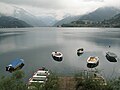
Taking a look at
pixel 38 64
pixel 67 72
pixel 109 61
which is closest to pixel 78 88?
pixel 67 72

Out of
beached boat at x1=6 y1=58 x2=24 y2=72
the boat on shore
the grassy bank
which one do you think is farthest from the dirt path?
beached boat at x1=6 y1=58 x2=24 y2=72

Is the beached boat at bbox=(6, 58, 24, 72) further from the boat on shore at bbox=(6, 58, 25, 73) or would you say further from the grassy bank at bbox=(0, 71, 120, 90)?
the grassy bank at bbox=(0, 71, 120, 90)

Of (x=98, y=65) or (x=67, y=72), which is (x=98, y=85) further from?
(x=98, y=65)

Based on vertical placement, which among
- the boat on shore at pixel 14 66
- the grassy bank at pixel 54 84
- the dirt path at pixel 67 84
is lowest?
the boat on shore at pixel 14 66

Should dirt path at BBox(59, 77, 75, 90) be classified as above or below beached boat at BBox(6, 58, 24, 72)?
above

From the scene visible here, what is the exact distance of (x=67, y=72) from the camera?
73.2 m

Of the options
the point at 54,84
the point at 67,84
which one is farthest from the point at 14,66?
the point at 54,84

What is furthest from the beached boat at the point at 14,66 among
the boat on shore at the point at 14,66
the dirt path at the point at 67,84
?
the dirt path at the point at 67,84

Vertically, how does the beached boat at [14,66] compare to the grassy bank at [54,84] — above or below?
below

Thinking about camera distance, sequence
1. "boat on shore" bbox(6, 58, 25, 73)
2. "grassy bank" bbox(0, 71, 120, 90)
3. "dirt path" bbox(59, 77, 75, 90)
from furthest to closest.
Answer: "boat on shore" bbox(6, 58, 25, 73) → "dirt path" bbox(59, 77, 75, 90) → "grassy bank" bbox(0, 71, 120, 90)

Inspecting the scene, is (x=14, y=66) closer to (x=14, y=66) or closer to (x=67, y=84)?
(x=14, y=66)

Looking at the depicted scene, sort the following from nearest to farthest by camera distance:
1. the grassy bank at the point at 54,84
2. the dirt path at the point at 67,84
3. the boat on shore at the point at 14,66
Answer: the grassy bank at the point at 54,84 → the dirt path at the point at 67,84 → the boat on shore at the point at 14,66

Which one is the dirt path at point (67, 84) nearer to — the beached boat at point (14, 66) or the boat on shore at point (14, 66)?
the boat on shore at point (14, 66)

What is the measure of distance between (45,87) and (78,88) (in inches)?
244
